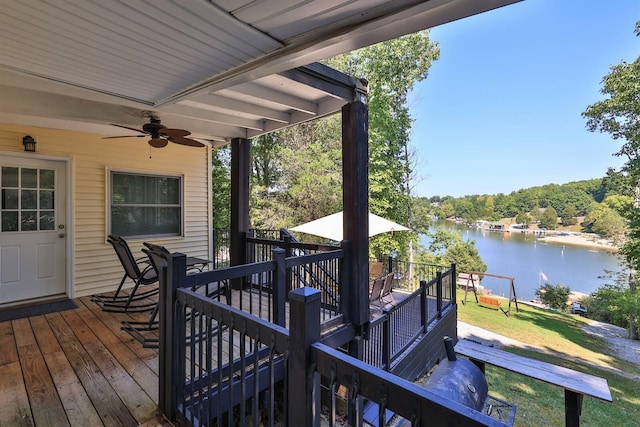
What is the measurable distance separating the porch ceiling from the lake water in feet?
50.7

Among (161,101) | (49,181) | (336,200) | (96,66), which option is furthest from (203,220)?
(336,200)

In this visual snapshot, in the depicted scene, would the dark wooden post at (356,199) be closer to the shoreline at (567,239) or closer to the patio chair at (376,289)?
the patio chair at (376,289)

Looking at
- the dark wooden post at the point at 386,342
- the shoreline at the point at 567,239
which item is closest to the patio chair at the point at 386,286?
the dark wooden post at the point at 386,342

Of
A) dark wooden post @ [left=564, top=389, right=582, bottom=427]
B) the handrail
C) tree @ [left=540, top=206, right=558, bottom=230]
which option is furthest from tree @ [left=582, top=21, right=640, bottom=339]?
tree @ [left=540, top=206, right=558, bottom=230]

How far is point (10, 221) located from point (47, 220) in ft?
1.28

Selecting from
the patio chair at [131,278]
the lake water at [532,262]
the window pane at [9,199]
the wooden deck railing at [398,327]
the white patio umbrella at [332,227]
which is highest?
the window pane at [9,199]

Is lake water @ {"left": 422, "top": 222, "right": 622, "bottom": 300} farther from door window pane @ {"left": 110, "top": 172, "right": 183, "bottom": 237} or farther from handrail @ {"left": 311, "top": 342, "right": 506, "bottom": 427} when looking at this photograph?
handrail @ {"left": 311, "top": 342, "right": 506, "bottom": 427}

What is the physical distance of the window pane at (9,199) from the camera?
4.20m

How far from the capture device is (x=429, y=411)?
83 centimetres

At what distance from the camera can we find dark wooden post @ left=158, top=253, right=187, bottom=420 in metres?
1.94

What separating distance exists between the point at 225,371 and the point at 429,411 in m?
2.09

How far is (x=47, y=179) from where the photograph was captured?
4.54 meters

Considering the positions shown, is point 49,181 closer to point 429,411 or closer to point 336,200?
point 429,411

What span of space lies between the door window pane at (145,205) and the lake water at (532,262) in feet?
43.9
